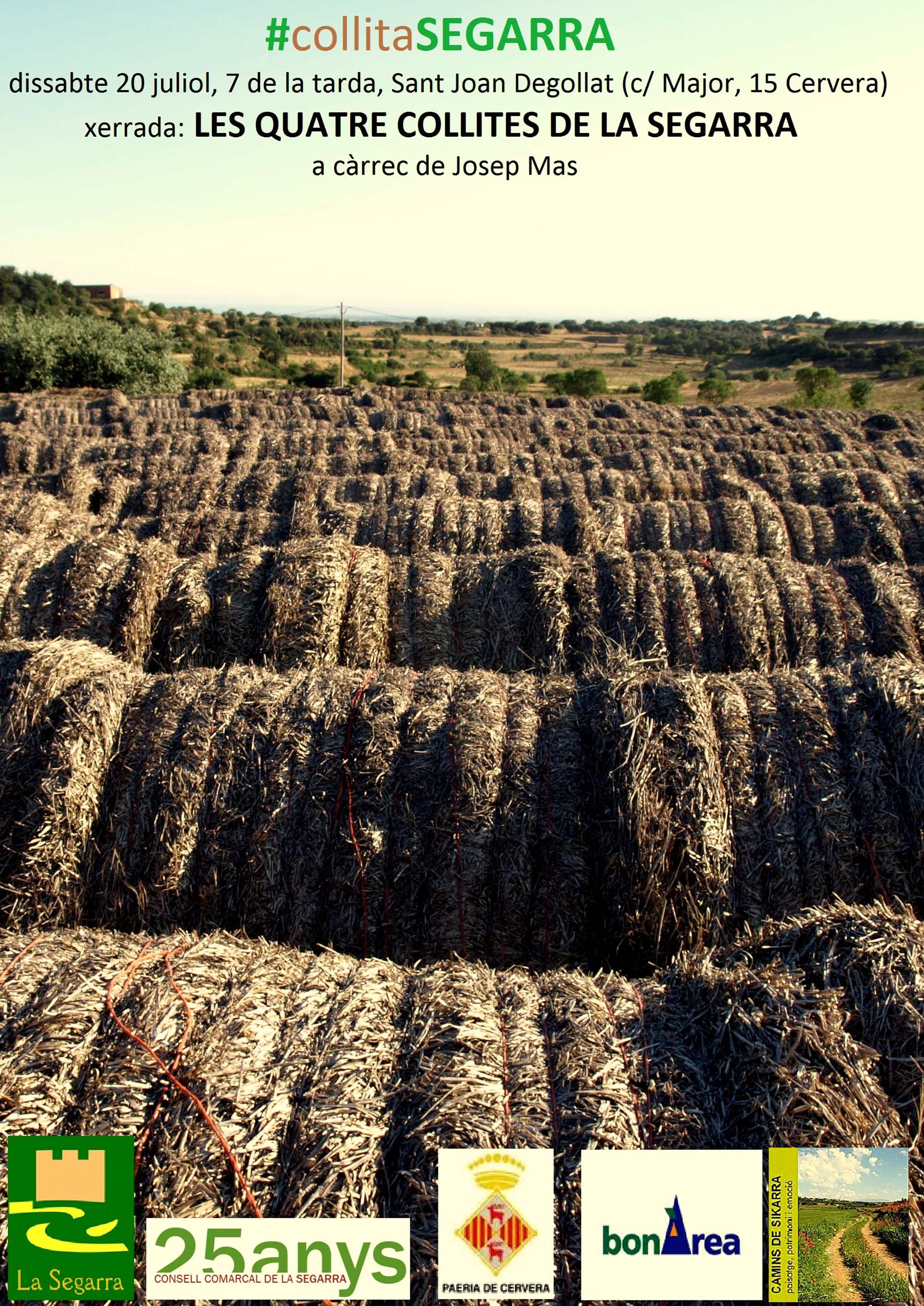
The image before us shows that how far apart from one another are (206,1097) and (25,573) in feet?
23.0

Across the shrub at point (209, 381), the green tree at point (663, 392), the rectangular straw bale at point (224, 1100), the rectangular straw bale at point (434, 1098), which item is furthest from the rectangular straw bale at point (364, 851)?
the shrub at point (209, 381)


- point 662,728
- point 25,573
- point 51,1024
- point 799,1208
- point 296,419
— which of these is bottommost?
point 799,1208

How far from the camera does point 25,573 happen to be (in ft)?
28.8

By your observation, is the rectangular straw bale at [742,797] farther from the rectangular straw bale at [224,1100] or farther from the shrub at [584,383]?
the shrub at [584,383]

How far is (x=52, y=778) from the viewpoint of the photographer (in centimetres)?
530

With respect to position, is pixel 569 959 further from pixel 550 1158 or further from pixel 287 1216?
pixel 287 1216

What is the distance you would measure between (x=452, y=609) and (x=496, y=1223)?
6160mm

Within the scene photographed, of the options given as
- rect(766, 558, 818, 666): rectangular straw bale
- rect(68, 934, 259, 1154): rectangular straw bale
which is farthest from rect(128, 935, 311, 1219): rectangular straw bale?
rect(766, 558, 818, 666): rectangular straw bale

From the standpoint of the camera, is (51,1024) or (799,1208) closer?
(799,1208)

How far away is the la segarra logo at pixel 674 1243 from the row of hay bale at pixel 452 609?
5200 mm

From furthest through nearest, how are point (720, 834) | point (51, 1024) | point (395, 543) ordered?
point (395, 543) → point (720, 834) → point (51, 1024)

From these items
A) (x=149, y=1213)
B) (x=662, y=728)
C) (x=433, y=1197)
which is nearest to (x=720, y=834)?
(x=662, y=728)

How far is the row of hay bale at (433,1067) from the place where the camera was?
317 centimetres

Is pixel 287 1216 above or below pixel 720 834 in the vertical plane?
below
